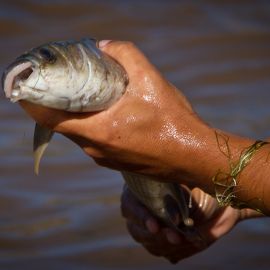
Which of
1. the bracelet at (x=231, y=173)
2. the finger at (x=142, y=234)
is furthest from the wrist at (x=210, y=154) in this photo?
the finger at (x=142, y=234)

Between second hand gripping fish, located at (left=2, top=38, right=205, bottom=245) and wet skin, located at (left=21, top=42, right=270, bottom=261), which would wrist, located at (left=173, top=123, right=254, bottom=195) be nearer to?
wet skin, located at (left=21, top=42, right=270, bottom=261)

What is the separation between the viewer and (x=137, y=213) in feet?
14.4

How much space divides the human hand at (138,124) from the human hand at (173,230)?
1.16 meters

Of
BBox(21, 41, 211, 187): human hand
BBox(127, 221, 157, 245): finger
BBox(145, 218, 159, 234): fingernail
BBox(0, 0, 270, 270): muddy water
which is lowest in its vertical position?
BBox(0, 0, 270, 270): muddy water

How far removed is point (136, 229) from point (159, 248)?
166mm

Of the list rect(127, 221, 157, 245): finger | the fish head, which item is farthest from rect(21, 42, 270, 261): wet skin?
rect(127, 221, 157, 245): finger

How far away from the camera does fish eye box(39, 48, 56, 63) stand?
111 inches

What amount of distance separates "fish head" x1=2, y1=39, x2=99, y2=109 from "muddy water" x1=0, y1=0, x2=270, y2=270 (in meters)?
2.14

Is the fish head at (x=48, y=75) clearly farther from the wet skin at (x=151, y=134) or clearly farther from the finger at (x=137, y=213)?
the finger at (x=137, y=213)

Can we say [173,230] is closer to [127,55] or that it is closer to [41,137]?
[41,137]

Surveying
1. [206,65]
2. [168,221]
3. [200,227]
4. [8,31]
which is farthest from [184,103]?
[8,31]

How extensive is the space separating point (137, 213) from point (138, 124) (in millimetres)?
1386

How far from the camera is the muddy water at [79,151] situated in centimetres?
502

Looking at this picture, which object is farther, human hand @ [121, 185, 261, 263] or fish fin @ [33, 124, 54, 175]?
human hand @ [121, 185, 261, 263]
